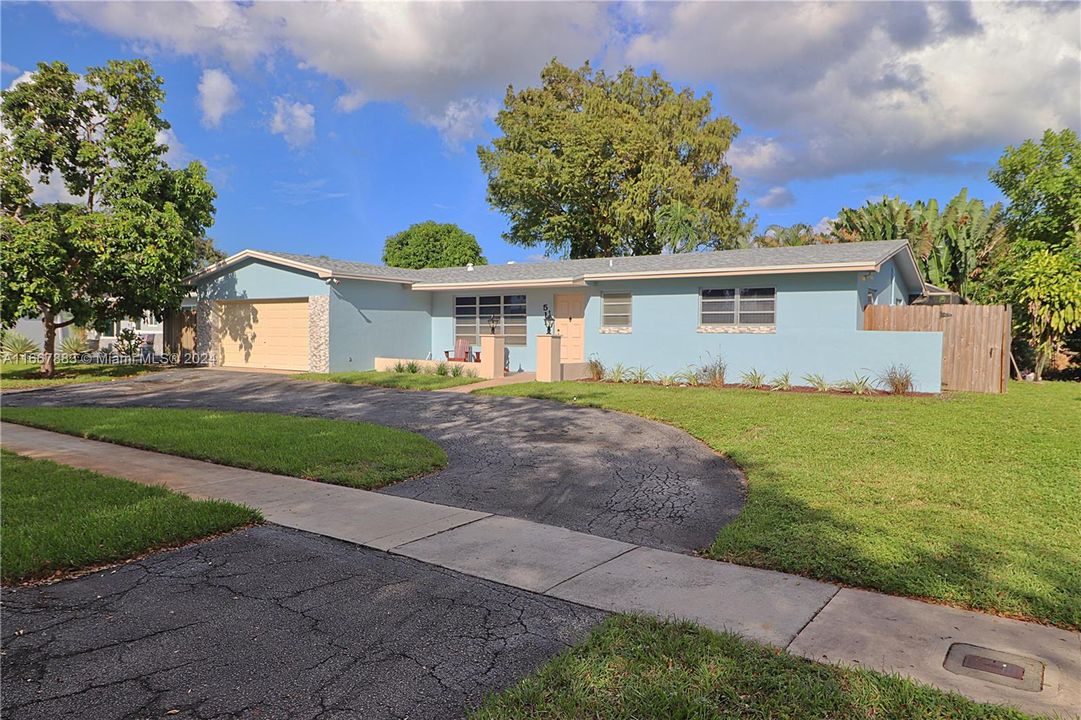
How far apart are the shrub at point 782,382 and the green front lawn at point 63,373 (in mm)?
18841

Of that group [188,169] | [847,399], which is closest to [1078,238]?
[847,399]

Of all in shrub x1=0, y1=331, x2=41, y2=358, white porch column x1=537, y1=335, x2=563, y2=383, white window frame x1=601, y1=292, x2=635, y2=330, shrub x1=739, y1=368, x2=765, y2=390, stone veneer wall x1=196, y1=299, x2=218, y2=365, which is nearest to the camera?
shrub x1=739, y1=368, x2=765, y2=390

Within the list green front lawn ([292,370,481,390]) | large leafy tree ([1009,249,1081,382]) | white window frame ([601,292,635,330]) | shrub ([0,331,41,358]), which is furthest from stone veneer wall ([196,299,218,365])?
large leafy tree ([1009,249,1081,382])

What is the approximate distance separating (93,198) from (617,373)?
17.1 metres

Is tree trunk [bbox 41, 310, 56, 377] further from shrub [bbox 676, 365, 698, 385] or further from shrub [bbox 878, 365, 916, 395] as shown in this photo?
shrub [bbox 878, 365, 916, 395]

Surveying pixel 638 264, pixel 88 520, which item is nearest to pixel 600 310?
pixel 638 264

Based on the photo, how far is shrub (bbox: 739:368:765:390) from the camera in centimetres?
1652

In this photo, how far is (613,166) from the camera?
3111cm

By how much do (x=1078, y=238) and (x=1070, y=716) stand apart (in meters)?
22.7

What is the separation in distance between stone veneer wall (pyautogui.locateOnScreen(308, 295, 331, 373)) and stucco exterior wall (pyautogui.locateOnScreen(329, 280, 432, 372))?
13 centimetres

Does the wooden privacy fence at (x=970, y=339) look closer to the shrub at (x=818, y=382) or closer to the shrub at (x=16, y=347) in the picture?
the shrub at (x=818, y=382)

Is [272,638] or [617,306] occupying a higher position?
[617,306]

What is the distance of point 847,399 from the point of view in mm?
13742

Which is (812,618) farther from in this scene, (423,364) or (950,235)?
(950,235)
